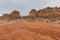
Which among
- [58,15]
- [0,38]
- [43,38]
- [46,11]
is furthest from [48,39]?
[46,11]

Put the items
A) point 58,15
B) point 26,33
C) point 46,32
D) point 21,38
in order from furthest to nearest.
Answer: point 58,15 → point 46,32 → point 26,33 → point 21,38

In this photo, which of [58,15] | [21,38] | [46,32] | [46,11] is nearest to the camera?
[21,38]

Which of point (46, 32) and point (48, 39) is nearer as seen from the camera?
point (48, 39)

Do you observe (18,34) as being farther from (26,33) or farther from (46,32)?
(46,32)

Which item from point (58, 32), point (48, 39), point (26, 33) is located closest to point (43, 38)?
point (48, 39)

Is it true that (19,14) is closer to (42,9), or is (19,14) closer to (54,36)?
(42,9)

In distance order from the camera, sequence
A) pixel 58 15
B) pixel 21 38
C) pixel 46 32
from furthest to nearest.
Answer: pixel 58 15, pixel 46 32, pixel 21 38

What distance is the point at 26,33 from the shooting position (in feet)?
50.8

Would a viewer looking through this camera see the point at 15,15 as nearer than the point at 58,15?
No

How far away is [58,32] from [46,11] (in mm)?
48288

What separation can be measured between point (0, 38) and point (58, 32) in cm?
590

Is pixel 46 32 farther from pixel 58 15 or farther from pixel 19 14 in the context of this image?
pixel 19 14

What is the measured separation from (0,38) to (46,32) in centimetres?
478

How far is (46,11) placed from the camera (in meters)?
65.3
